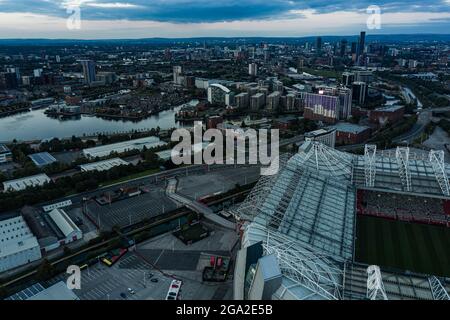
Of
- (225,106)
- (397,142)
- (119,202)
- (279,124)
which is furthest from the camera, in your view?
(225,106)

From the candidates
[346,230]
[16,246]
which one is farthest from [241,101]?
[16,246]

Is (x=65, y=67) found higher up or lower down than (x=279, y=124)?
higher up

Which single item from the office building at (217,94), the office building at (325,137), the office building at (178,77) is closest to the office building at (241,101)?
the office building at (217,94)

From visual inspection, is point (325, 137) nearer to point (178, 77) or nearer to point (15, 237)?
point (15, 237)

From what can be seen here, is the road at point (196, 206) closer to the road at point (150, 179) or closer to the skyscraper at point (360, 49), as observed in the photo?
the road at point (150, 179)

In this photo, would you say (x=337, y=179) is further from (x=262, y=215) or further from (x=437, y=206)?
(x=262, y=215)

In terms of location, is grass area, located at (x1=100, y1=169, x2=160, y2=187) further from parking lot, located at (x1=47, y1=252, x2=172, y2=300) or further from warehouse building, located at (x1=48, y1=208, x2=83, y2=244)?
parking lot, located at (x1=47, y1=252, x2=172, y2=300)
